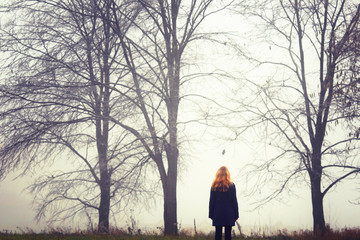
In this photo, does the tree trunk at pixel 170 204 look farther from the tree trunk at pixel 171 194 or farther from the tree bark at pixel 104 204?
the tree bark at pixel 104 204

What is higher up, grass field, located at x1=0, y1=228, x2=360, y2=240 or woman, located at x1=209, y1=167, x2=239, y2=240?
woman, located at x1=209, y1=167, x2=239, y2=240

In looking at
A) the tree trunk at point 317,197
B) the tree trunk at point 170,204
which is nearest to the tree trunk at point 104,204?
the tree trunk at point 170,204

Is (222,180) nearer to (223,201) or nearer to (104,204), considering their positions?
(223,201)

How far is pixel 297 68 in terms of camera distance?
14180 millimetres

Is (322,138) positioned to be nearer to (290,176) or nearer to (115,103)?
(290,176)

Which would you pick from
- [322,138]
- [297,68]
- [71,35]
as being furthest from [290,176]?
[71,35]

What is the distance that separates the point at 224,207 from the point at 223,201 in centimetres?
13

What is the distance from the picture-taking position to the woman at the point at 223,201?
862cm

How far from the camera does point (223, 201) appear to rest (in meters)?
8.72

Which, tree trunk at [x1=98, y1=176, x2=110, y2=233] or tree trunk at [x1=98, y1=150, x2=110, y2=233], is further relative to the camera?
tree trunk at [x1=98, y1=176, x2=110, y2=233]

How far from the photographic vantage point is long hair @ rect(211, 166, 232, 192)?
8.60 meters

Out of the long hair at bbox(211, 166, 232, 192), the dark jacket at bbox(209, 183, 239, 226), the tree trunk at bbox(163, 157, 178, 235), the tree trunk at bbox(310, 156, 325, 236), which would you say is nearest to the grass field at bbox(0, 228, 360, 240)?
the tree trunk at bbox(310, 156, 325, 236)

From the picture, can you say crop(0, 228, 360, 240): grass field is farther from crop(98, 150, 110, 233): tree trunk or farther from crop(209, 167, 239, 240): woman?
crop(209, 167, 239, 240): woman

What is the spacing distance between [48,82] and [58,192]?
15.9 feet
